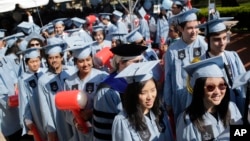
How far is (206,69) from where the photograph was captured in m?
2.96

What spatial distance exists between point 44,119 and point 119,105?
1649mm

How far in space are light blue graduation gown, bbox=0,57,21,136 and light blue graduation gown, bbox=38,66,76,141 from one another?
64.4 inches

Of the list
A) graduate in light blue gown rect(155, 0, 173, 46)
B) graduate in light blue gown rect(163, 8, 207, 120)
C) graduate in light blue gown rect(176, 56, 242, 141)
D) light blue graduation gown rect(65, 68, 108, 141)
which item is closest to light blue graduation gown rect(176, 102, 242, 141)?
graduate in light blue gown rect(176, 56, 242, 141)

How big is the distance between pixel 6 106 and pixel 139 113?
3.82 metres

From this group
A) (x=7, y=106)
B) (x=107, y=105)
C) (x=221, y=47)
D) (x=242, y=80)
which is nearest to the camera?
(x=242, y=80)

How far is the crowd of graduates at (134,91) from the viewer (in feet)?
9.63

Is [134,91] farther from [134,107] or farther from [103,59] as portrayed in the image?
[103,59]

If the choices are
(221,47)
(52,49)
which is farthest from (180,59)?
(52,49)

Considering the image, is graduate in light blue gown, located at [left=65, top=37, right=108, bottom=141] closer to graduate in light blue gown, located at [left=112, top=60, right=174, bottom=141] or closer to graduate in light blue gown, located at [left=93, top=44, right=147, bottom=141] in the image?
graduate in light blue gown, located at [left=93, top=44, right=147, bottom=141]

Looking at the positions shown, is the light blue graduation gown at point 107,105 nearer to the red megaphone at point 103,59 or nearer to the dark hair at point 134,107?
the dark hair at point 134,107

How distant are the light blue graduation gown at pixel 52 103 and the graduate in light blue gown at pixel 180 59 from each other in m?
1.15

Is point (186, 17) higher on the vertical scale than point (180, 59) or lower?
higher

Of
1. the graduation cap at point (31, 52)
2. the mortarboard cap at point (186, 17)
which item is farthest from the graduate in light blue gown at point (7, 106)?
the mortarboard cap at point (186, 17)

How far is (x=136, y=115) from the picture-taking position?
9.84 ft
